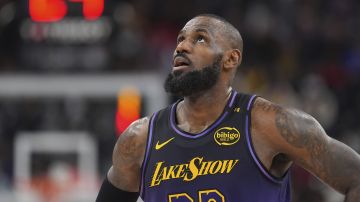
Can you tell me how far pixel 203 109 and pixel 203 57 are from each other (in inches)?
11.1

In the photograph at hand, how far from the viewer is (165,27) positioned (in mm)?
12555

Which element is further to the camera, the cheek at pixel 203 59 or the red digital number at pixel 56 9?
the red digital number at pixel 56 9

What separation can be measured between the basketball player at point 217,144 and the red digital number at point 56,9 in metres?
5.77

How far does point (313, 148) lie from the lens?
4402 mm

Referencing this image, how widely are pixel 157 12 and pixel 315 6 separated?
2.22m

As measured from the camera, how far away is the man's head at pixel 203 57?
466 centimetres

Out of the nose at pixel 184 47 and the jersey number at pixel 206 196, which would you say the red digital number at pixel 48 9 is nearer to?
the nose at pixel 184 47

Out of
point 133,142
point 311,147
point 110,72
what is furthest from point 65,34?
point 311,147

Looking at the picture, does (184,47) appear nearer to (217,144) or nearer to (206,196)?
(217,144)

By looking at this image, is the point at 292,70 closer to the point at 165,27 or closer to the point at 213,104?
the point at 165,27

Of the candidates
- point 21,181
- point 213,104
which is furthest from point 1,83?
point 213,104

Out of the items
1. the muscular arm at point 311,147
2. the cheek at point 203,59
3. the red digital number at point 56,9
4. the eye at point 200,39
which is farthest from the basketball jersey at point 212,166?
the red digital number at point 56,9

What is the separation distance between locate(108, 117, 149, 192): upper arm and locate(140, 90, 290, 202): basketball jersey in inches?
2.7

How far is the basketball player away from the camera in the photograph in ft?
14.5
